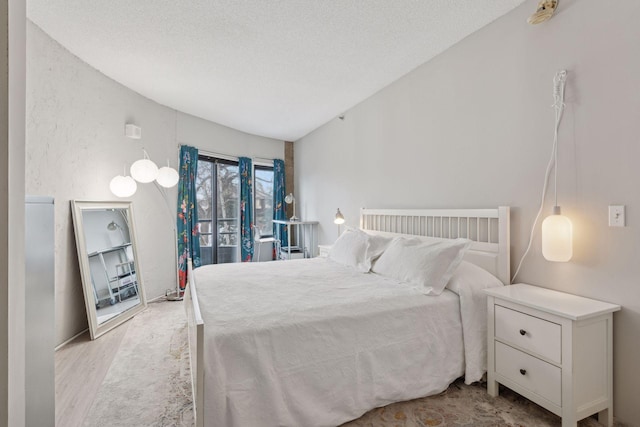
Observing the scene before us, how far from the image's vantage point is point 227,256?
17.5 feet

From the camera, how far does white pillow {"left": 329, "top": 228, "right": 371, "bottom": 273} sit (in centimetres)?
287

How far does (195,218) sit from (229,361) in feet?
11.5

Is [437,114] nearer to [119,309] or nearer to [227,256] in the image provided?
[119,309]

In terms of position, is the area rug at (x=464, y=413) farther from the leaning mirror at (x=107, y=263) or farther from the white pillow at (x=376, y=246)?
the leaning mirror at (x=107, y=263)

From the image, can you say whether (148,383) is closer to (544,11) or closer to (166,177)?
(166,177)

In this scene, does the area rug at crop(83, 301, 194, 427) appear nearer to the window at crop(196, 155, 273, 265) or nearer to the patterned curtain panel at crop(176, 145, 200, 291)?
the patterned curtain panel at crop(176, 145, 200, 291)

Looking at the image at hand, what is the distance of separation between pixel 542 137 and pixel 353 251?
170 centimetres

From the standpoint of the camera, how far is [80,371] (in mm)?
2305

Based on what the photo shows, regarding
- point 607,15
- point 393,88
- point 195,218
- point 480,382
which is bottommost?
point 480,382

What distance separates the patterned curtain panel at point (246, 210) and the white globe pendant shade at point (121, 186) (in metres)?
2.08

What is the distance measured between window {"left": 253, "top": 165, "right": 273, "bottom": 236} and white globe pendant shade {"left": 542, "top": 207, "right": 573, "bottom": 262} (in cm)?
448

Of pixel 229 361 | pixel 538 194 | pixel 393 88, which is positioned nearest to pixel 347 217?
pixel 393 88

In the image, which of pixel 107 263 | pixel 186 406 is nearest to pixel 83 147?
pixel 107 263

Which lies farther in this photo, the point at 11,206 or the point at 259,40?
the point at 259,40
